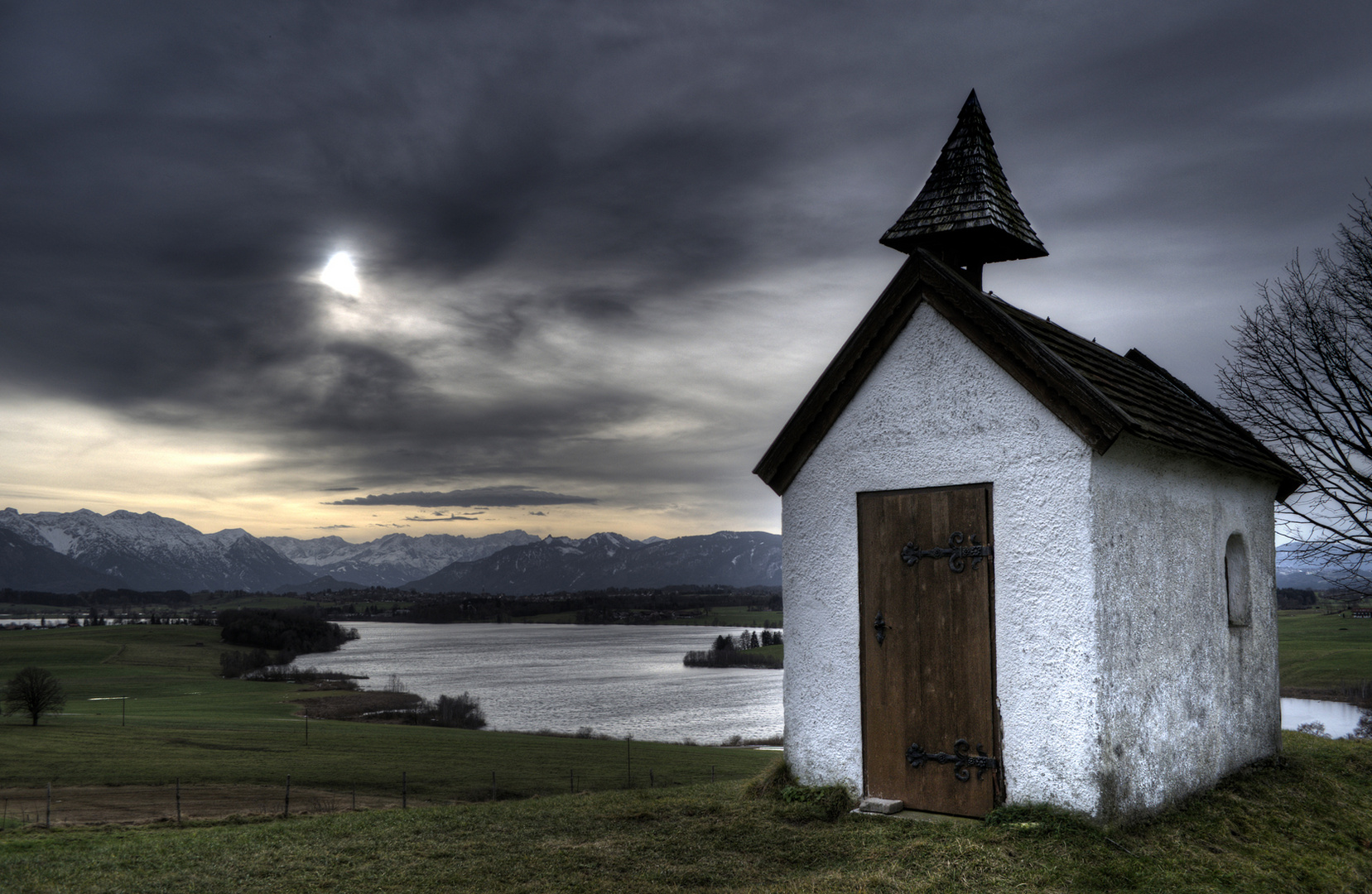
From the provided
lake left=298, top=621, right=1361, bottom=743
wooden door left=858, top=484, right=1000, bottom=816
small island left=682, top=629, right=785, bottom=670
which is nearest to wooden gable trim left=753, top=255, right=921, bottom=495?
wooden door left=858, top=484, right=1000, bottom=816

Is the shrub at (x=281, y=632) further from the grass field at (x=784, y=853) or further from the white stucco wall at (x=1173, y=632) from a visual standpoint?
the white stucco wall at (x=1173, y=632)

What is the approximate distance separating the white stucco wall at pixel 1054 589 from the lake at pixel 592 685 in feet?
184

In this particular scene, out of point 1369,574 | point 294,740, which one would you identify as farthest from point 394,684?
point 1369,574

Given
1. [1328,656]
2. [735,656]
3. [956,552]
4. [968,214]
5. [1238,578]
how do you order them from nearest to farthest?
1. [956,552]
2. [968,214]
3. [1238,578]
4. [1328,656]
5. [735,656]

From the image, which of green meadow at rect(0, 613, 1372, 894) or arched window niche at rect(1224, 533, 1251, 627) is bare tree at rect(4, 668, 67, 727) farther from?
arched window niche at rect(1224, 533, 1251, 627)

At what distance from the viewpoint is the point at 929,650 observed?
8.61 metres

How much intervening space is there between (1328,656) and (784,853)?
93271 millimetres

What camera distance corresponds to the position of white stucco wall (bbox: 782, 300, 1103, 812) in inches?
303

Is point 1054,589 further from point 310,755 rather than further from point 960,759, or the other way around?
point 310,755

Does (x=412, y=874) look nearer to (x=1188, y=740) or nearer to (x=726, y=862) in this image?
(x=726, y=862)

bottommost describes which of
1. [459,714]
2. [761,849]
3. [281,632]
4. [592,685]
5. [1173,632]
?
[281,632]

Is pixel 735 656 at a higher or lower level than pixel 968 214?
lower

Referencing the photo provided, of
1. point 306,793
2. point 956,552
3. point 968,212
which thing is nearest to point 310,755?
point 306,793

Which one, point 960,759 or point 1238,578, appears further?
point 1238,578
